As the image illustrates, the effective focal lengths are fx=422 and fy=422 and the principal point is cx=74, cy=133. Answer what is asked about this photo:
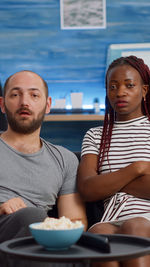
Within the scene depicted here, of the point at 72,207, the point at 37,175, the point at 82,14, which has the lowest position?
the point at 72,207

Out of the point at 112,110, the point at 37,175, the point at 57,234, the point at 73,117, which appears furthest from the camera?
the point at 73,117

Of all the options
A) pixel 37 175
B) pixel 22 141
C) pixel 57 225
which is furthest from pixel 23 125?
pixel 57 225

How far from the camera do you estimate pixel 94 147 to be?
176 centimetres

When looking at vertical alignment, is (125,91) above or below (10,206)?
above

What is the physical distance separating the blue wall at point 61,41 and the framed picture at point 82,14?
46 mm

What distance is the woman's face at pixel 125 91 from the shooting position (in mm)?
1735

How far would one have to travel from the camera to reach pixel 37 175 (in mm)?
1634

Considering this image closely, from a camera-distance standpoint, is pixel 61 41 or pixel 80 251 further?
pixel 61 41

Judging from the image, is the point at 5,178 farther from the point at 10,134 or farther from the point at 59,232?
→ the point at 59,232

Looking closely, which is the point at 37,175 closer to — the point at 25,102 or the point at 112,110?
the point at 25,102

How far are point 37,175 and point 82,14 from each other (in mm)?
2700

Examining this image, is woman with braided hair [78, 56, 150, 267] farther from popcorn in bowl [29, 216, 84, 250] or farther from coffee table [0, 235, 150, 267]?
popcorn in bowl [29, 216, 84, 250]

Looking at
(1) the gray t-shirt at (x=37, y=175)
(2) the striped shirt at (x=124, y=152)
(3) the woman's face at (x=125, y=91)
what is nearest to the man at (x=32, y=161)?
(1) the gray t-shirt at (x=37, y=175)

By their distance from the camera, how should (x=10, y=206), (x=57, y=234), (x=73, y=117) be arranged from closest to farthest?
1. (x=57, y=234)
2. (x=10, y=206)
3. (x=73, y=117)
